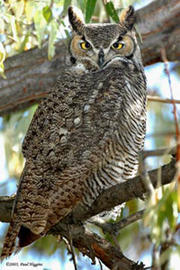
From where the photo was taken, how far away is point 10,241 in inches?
125

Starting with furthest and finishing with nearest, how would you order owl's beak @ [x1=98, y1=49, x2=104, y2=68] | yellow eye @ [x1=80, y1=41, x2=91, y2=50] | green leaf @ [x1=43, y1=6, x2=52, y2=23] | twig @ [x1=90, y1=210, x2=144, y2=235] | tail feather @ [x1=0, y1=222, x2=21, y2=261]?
yellow eye @ [x1=80, y1=41, x2=91, y2=50]
owl's beak @ [x1=98, y1=49, x2=104, y2=68]
green leaf @ [x1=43, y1=6, x2=52, y2=23]
tail feather @ [x1=0, y1=222, x2=21, y2=261]
twig @ [x1=90, y1=210, x2=144, y2=235]

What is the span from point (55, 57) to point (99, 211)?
1.63m

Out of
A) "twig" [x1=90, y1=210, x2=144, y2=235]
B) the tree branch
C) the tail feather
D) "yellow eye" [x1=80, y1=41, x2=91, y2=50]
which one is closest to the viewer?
"twig" [x1=90, y1=210, x2=144, y2=235]

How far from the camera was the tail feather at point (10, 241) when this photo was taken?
10.4ft

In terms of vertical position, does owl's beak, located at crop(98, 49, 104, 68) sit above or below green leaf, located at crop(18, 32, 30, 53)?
below

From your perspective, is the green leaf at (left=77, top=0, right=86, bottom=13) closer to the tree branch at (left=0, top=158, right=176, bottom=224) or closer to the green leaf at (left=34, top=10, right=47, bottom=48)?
the green leaf at (left=34, top=10, right=47, bottom=48)

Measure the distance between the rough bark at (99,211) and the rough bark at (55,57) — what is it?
44.0 inches

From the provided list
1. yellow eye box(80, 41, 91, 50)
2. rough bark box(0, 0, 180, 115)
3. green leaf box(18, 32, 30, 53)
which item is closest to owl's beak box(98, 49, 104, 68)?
yellow eye box(80, 41, 91, 50)

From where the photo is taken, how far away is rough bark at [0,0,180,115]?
421 cm

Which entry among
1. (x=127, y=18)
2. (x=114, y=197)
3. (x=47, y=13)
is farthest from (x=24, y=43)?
(x=114, y=197)

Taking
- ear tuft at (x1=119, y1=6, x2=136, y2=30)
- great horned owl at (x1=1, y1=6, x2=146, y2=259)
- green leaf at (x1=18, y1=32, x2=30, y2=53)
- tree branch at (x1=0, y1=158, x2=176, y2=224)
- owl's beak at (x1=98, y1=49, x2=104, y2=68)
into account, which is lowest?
tree branch at (x1=0, y1=158, x2=176, y2=224)

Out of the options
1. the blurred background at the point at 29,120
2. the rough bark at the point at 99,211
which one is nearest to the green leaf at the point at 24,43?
the blurred background at the point at 29,120

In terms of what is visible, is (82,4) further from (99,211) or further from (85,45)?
(99,211)

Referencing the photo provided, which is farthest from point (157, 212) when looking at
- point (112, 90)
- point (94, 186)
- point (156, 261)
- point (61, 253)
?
point (61, 253)
